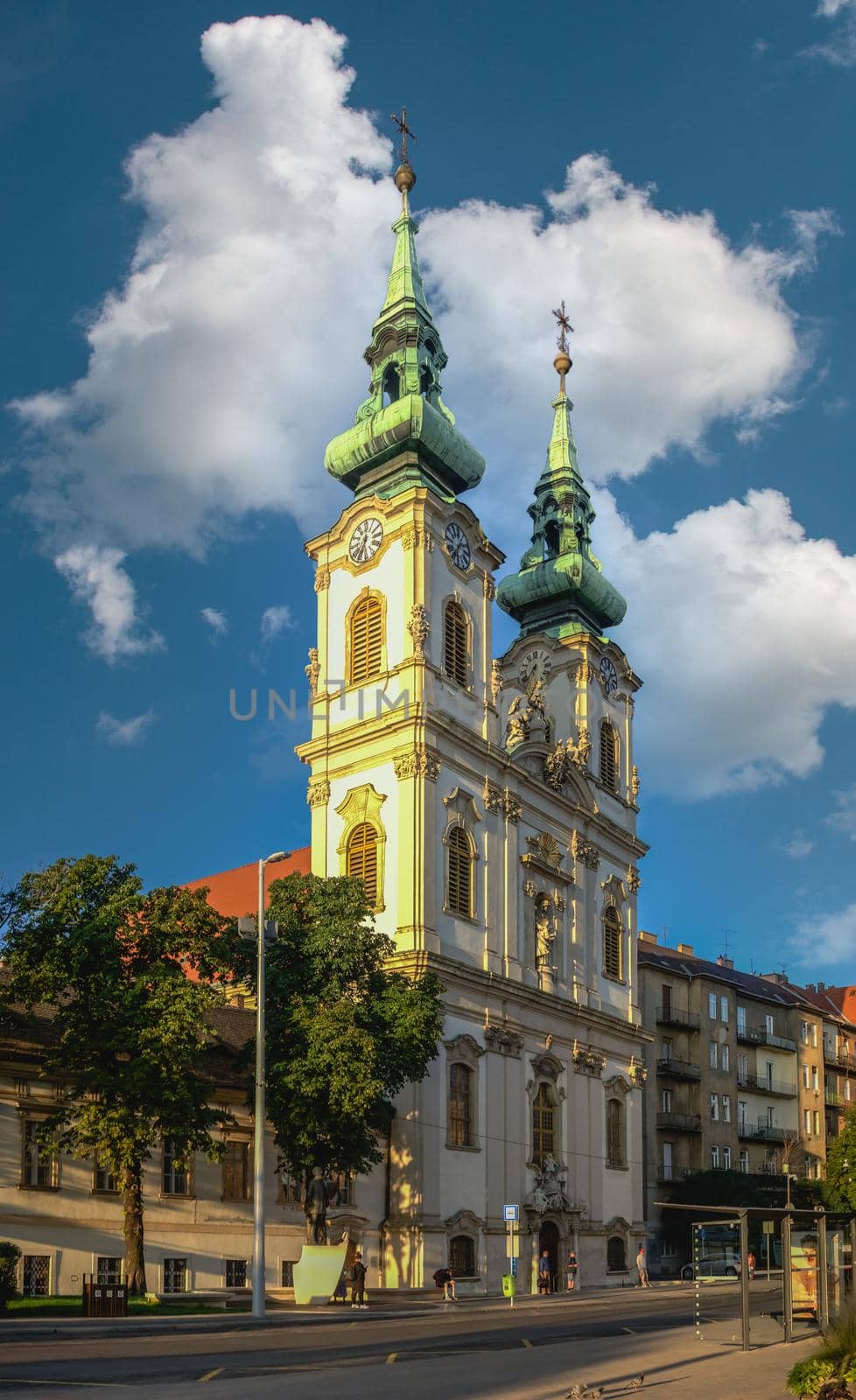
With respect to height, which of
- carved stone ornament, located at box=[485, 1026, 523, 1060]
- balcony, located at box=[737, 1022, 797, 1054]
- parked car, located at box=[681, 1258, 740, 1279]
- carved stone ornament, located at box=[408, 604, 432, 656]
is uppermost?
carved stone ornament, located at box=[408, 604, 432, 656]

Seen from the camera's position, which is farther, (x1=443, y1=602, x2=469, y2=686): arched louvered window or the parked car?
(x1=443, y1=602, x2=469, y2=686): arched louvered window

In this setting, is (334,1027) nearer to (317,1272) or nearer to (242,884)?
(317,1272)

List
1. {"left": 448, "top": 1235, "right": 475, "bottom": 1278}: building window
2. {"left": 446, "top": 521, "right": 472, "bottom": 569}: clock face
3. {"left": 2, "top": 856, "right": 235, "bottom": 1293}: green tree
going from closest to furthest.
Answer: {"left": 2, "top": 856, "right": 235, "bottom": 1293}: green tree, {"left": 448, "top": 1235, "right": 475, "bottom": 1278}: building window, {"left": 446, "top": 521, "right": 472, "bottom": 569}: clock face

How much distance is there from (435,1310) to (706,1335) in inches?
546

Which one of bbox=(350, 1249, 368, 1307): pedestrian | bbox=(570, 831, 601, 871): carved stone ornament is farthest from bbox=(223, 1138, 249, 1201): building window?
bbox=(570, 831, 601, 871): carved stone ornament

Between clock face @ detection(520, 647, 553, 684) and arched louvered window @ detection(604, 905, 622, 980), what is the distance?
398 inches

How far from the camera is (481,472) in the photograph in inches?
2247

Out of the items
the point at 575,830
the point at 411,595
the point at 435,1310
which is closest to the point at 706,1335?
the point at 435,1310

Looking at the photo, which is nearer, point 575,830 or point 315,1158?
point 315,1158

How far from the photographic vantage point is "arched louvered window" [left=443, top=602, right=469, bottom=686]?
170 ft

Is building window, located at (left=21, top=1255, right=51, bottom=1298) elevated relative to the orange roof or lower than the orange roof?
lower

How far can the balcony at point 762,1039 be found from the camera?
263ft

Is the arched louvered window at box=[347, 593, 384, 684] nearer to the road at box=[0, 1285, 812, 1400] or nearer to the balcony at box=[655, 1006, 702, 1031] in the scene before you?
the road at box=[0, 1285, 812, 1400]

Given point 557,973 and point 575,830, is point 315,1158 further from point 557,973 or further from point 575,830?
point 575,830
